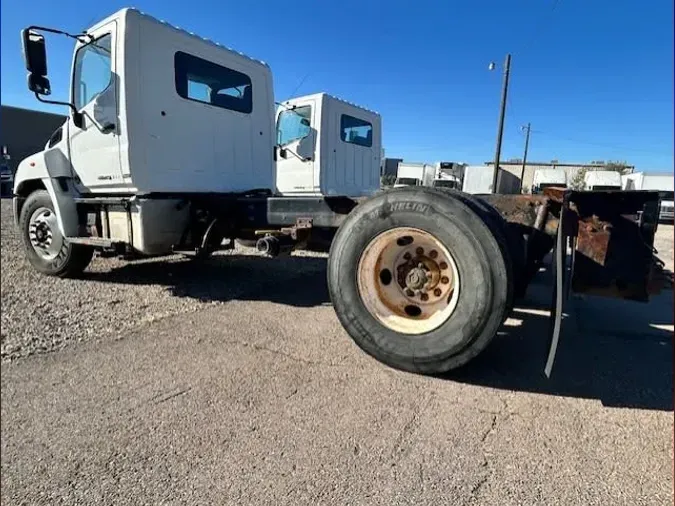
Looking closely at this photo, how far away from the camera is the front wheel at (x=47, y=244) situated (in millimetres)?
5093

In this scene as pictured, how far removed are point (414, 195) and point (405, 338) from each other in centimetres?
92

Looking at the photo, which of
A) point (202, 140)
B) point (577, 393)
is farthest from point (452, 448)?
point (202, 140)

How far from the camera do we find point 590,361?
297 centimetres

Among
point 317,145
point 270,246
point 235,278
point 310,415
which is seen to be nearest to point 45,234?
point 235,278

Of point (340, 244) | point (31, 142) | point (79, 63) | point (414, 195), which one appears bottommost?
point (340, 244)

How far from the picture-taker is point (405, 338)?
107 inches

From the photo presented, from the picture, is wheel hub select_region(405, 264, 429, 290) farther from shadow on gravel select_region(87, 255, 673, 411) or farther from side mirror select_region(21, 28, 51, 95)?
side mirror select_region(21, 28, 51, 95)

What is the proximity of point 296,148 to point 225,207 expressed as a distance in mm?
3470

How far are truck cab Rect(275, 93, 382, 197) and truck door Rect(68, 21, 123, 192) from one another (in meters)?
3.61

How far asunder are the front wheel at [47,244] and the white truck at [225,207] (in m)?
0.02

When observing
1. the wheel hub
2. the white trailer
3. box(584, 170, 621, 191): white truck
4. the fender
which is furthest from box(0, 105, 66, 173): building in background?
the white trailer

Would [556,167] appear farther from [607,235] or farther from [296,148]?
[607,235]

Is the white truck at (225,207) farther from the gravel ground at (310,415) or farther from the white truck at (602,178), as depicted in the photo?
the white truck at (602,178)

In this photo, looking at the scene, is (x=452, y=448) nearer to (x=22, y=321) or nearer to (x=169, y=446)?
(x=169, y=446)
